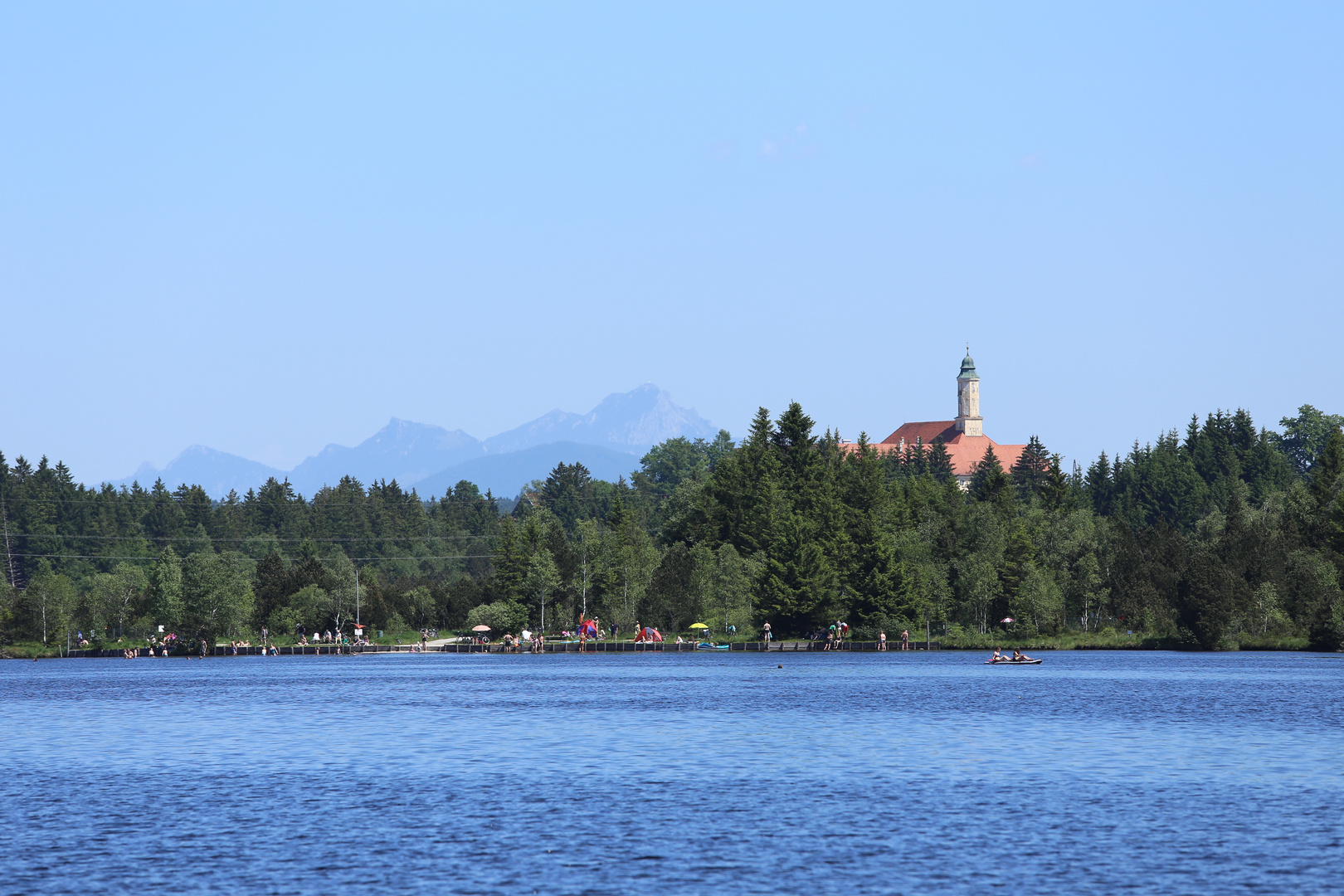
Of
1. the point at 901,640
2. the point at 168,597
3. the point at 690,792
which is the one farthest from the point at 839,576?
the point at 690,792

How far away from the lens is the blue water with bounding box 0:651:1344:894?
30.0 metres

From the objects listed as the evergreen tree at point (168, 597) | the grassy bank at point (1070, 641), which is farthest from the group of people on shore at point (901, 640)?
the evergreen tree at point (168, 597)

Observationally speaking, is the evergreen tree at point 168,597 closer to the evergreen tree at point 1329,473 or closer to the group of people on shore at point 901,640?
the group of people on shore at point 901,640

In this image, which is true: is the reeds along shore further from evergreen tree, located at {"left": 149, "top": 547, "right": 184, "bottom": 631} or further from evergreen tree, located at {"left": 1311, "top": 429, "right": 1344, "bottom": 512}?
evergreen tree, located at {"left": 1311, "top": 429, "right": 1344, "bottom": 512}

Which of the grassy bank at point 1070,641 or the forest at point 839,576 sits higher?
the forest at point 839,576

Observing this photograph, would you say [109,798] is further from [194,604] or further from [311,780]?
[194,604]

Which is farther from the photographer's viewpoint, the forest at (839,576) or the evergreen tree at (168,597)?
the evergreen tree at (168,597)

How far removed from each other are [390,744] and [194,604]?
421 feet

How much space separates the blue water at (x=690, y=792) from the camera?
3000cm

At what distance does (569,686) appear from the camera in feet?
309

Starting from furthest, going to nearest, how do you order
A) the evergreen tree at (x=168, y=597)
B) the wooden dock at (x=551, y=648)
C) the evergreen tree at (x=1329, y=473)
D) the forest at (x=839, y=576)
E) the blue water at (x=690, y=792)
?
the evergreen tree at (x=168, y=597) → the evergreen tree at (x=1329, y=473) → the wooden dock at (x=551, y=648) → the forest at (x=839, y=576) → the blue water at (x=690, y=792)

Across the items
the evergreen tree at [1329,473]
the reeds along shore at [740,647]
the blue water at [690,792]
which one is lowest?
the reeds along shore at [740,647]

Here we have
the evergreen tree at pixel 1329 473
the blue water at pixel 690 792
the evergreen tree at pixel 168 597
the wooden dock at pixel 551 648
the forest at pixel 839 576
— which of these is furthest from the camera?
the evergreen tree at pixel 168 597

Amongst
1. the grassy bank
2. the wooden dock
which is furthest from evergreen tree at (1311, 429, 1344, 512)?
the wooden dock
